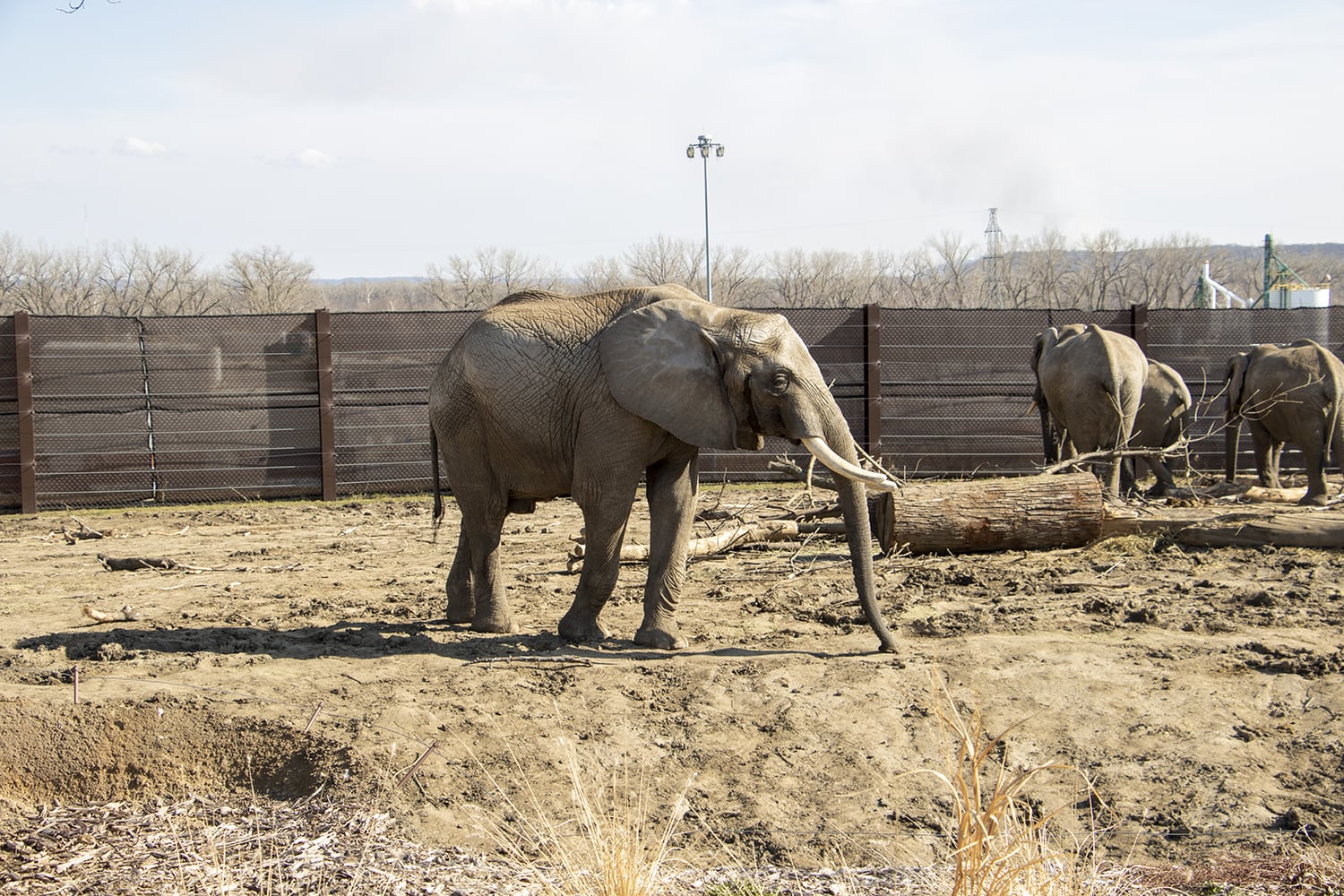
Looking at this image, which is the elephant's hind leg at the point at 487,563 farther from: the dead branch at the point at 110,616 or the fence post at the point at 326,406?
the fence post at the point at 326,406

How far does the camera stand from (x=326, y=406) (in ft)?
48.9

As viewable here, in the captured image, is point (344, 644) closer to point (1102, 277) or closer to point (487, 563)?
point (487, 563)

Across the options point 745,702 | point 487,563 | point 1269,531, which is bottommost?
point 745,702

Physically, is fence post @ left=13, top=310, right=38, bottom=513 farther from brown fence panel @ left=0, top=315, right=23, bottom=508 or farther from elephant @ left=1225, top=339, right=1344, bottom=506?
elephant @ left=1225, top=339, right=1344, bottom=506

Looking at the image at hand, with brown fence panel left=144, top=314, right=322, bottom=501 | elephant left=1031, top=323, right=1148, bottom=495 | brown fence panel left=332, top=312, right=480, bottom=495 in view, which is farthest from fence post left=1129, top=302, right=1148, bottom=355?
brown fence panel left=144, top=314, right=322, bottom=501

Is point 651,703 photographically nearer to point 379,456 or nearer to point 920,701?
point 920,701

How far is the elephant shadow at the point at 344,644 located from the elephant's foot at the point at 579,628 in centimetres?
5

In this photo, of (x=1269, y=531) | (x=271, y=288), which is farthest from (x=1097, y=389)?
(x=271, y=288)

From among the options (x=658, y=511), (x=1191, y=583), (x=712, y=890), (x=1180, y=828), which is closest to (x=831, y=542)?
(x=1191, y=583)

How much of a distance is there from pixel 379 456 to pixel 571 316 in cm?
852

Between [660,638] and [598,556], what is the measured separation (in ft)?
1.98

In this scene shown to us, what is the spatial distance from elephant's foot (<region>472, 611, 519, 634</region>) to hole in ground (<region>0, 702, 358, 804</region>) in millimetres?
1969

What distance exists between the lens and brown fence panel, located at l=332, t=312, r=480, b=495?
595 inches

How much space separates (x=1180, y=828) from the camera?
498 cm
